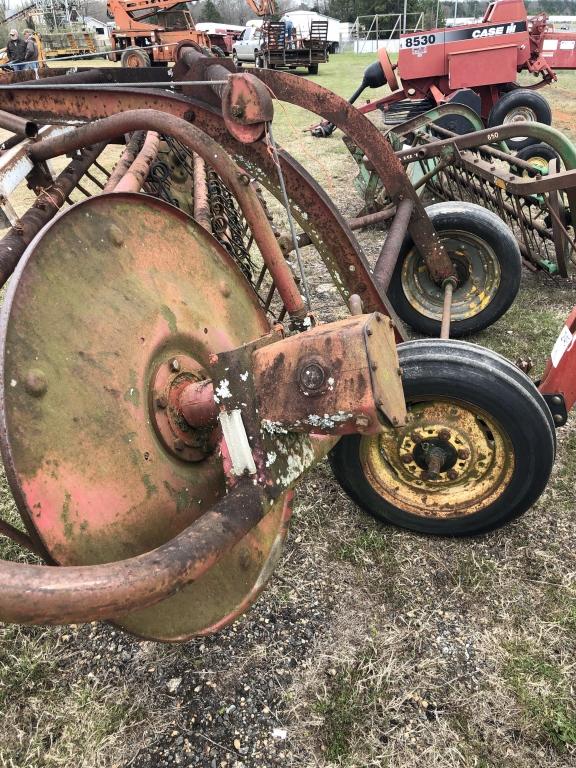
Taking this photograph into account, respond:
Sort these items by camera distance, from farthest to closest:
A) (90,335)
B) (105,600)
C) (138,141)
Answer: (138,141)
(90,335)
(105,600)

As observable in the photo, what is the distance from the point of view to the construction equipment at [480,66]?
8.16 meters

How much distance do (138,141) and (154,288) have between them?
243 centimetres

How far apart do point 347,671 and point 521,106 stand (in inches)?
345

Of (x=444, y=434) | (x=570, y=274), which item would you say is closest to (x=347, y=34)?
(x=570, y=274)

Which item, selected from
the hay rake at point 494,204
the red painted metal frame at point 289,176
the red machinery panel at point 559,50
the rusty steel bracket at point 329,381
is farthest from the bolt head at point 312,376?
the red machinery panel at point 559,50

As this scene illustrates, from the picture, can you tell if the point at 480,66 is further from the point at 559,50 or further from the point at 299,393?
the point at 299,393

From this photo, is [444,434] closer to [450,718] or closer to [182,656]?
[450,718]

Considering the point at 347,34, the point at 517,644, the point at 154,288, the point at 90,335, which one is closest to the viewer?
the point at 90,335

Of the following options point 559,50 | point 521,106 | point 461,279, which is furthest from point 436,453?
point 559,50

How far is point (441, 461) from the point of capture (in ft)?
6.84

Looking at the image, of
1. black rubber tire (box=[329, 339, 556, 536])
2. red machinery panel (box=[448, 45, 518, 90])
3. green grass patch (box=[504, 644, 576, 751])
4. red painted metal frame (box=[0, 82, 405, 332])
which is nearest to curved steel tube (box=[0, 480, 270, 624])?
black rubber tire (box=[329, 339, 556, 536])

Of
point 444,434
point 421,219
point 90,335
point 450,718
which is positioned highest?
point 90,335

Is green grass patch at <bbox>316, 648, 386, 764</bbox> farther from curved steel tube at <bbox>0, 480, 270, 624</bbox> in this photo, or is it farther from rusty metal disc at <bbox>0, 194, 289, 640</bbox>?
curved steel tube at <bbox>0, 480, 270, 624</bbox>

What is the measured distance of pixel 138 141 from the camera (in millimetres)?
3609
